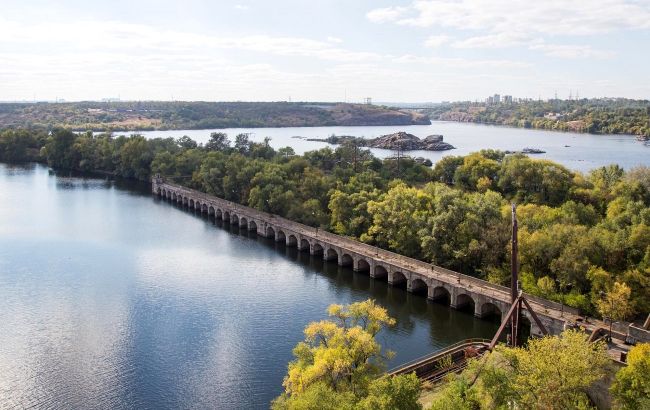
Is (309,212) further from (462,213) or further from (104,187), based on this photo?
(104,187)

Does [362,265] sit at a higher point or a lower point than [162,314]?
higher

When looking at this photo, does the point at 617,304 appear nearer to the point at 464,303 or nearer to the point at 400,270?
the point at 464,303

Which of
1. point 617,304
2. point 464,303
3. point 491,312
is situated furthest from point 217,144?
point 617,304

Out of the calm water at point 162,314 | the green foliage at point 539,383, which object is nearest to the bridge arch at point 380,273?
the calm water at point 162,314

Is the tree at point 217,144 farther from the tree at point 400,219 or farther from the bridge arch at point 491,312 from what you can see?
the bridge arch at point 491,312

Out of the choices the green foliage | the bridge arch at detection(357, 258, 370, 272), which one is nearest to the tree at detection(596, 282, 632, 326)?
the green foliage

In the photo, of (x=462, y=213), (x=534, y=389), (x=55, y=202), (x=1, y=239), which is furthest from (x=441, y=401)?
(x=55, y=202)
